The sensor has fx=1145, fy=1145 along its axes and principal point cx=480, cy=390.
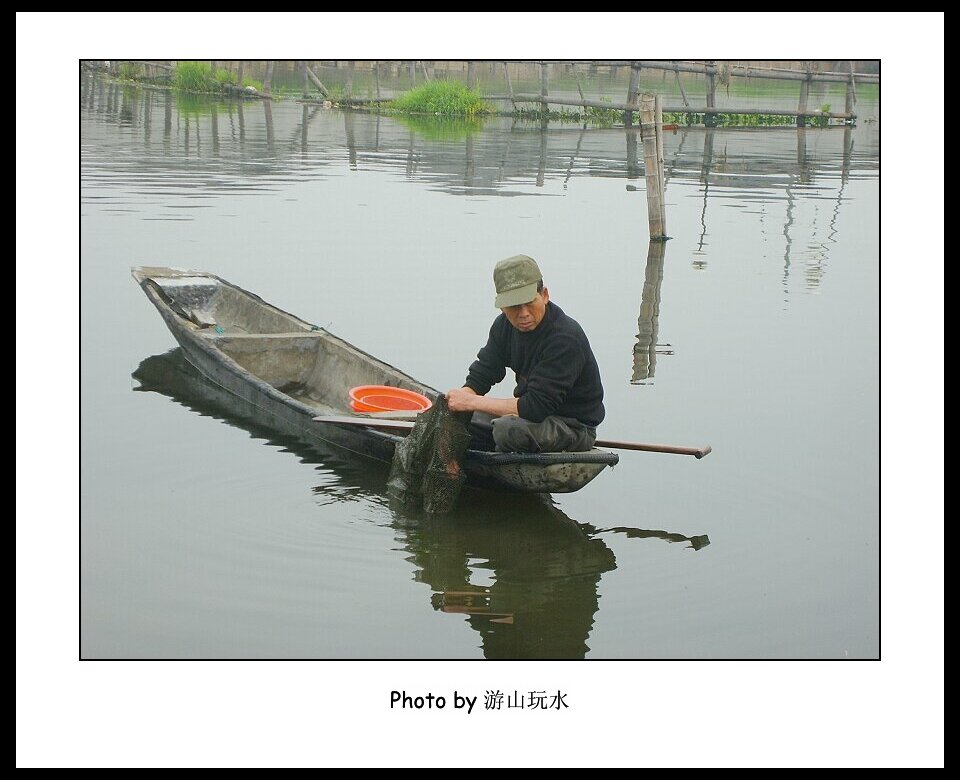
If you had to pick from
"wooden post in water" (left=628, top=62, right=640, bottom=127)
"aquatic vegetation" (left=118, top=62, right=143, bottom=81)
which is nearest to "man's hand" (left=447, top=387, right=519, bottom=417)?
"wooden post in water" (left=628, top=62, right=640, bottom=127)

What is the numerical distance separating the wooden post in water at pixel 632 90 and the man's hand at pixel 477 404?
50.6 ft

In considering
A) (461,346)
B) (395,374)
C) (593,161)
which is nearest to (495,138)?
(593,161)

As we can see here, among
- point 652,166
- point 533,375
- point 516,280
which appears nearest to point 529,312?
point 516,280

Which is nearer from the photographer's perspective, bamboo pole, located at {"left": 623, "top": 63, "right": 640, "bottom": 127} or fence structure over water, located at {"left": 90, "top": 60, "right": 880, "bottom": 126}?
bamboo pole, located at {"left": 623, "top": 63, "right": 640, "bottom": 127}

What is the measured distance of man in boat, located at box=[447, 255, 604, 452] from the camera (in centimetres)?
555

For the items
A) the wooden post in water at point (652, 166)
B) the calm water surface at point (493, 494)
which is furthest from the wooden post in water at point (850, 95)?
the wooden post in water at point (652, 166)

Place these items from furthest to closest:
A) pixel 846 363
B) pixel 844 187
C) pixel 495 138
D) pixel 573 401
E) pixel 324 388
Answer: pixel 495 138 → pixel 844 187 → pixel 846 363 → pixel 324 388 → pixel 573 401

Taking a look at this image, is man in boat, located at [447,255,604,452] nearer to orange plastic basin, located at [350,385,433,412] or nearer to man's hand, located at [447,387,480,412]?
man's hand, located at [447,387,480,412]

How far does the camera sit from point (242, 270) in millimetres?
12125

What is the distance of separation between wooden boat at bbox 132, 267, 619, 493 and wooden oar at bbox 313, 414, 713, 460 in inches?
3.3

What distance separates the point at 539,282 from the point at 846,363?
15.2 feet

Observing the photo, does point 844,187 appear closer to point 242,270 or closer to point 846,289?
point 846,289

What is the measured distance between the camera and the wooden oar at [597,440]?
19.6 feet

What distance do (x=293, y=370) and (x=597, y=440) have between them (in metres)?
3.21
